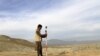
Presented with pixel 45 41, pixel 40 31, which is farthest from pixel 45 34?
pixel 45 41

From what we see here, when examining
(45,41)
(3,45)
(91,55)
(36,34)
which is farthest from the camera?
(3,45)

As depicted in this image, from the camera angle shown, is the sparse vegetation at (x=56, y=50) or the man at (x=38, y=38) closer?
the man at (x=38, y=38)

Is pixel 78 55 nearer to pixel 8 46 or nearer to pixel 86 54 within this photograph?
pixel 86 54

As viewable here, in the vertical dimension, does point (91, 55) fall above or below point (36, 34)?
below

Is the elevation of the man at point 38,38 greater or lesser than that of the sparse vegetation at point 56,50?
greater

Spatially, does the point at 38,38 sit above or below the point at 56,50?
above

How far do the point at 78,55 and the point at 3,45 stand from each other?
2458 cm

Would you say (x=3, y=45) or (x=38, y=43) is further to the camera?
(x=3, y=45)

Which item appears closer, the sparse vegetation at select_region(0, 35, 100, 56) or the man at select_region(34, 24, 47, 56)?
the man at select_region(34, 24, 47, 56)

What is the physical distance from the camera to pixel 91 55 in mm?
27750

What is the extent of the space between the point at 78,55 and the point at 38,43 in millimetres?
8842

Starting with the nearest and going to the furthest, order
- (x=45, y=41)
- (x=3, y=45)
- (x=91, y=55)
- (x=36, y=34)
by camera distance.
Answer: (x=36, y=34) → (x=45, y=41) → (x=91, y=55) → (x=3, y=45)

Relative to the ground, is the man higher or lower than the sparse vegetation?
higher

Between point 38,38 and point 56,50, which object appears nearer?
point 38,38
